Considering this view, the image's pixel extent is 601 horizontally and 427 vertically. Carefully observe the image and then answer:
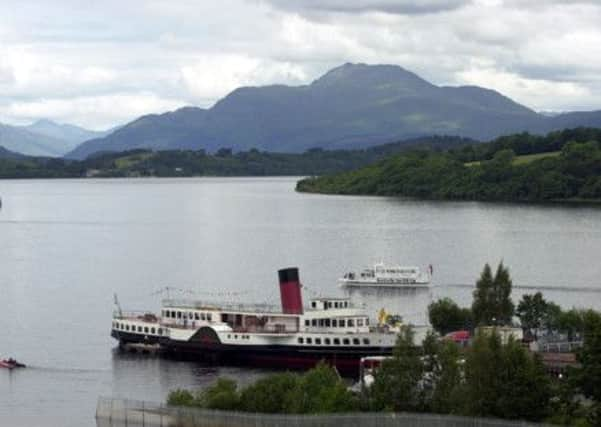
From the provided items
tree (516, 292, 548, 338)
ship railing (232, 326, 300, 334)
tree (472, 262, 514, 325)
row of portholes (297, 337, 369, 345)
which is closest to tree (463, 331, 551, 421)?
row of portholes (297, 337, 369, 345)

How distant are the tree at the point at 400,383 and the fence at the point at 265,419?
1625 millimetres

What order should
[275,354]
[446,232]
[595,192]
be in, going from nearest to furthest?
1. [275,354]
2. [446,232]
3. [595,192]

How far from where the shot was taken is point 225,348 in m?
62.1

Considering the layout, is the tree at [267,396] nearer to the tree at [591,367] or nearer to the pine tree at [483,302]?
the tree at [591,367]

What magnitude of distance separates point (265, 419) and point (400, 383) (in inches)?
165

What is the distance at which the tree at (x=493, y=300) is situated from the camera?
193 feet

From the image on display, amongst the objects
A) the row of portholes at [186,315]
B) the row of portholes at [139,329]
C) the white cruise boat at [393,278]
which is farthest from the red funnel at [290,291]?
the white cruise boat at [393,278]

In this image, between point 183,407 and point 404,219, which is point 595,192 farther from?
point 183,407

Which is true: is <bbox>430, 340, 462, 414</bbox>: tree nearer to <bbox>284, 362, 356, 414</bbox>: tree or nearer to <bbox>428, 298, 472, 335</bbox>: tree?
<bbox>284, 362, 356, 414</bbox>: tree

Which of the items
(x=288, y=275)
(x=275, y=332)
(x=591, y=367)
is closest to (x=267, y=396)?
(x=591, y=367)

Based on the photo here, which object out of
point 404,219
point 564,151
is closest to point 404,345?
point 404,219

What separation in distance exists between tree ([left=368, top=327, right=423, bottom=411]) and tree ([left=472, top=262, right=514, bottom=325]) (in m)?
17.7

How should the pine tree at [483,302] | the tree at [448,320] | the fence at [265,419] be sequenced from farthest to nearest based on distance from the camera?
the tree at [448,320]
the pine tree at [483,302]
the fence at [265,419]

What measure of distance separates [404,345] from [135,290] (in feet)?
165
